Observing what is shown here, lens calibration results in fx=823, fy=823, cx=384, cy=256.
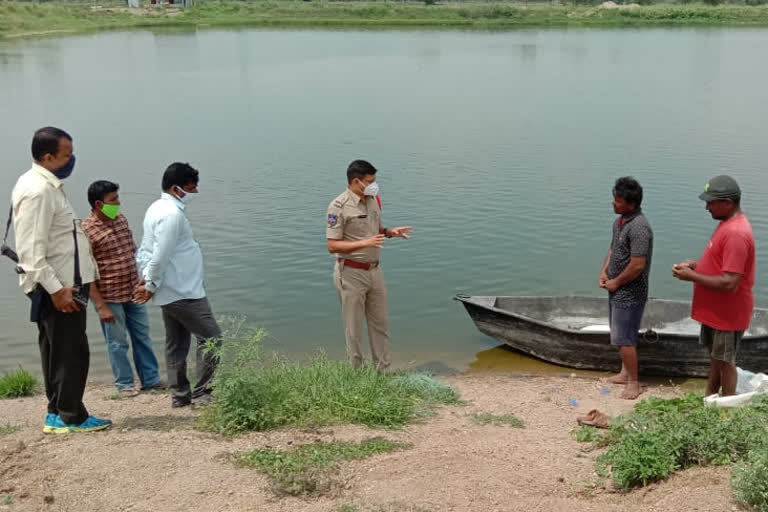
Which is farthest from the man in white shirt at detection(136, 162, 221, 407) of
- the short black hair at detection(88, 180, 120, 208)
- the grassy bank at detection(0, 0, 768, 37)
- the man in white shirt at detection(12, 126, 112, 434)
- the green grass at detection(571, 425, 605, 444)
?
the grassy bank at detection(0, 0, 768, 37)

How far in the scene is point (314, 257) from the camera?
42.4ft

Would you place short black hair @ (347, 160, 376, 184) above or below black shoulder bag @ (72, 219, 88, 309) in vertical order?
above

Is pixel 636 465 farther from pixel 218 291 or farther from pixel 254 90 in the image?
pixel 254 90

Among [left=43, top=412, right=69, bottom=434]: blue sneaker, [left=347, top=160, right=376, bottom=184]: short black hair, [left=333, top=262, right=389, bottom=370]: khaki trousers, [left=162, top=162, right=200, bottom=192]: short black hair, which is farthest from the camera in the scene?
[left=333, top=262, right=389, bottom=370]: khaki trousers

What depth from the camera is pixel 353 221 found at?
23.7 feet

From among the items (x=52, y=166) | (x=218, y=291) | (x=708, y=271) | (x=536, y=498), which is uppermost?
(x=52, y=166)

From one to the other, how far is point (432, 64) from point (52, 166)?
3704 centimetres

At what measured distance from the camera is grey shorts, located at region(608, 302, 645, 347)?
7.75m

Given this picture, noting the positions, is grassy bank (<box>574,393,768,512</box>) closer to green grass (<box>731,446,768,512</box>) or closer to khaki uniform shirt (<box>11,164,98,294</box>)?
green grass (<box>731,446,768,512</box>)

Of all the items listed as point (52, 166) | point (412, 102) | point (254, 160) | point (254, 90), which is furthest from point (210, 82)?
point (52, 166)

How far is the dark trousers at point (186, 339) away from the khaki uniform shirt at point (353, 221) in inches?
52.5

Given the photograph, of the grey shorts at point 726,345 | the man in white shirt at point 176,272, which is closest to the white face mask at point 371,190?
the man in white shirt at point 176,272

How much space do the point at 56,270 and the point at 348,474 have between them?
2.36 m

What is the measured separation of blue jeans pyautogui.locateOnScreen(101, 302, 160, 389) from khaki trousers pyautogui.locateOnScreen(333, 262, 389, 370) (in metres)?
1.82
